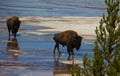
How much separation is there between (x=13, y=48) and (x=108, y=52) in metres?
12.7

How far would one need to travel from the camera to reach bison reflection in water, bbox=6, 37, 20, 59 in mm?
18719

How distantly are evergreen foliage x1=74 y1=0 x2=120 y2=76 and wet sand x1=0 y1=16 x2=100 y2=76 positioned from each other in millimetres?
7405

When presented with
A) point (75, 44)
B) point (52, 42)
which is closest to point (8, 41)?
point (52, 42)

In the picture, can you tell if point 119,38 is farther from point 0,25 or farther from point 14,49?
point 0,25

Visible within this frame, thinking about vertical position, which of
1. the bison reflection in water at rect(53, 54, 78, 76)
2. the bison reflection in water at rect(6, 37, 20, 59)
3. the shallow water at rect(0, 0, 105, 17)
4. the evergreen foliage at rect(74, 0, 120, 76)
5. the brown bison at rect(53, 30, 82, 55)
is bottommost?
the shallow water at rect(0, 0, 105, 17)

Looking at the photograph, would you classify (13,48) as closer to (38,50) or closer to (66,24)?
(38,50)

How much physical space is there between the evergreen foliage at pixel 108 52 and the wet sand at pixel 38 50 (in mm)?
7405

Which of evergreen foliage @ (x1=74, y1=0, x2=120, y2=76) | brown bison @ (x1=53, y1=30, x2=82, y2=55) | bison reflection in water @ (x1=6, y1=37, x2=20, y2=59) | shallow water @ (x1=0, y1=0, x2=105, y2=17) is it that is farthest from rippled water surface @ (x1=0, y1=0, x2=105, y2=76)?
shallow water @ (x1=0, y1=0, x2=105, y2=17)

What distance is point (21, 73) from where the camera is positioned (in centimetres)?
1518

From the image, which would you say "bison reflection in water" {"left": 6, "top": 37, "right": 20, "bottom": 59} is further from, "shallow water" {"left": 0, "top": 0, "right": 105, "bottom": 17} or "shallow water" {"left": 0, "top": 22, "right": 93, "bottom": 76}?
"shallow water" {"left": 0, "top": 0, "right": 105, "bottom": 17}

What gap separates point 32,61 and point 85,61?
412 inches

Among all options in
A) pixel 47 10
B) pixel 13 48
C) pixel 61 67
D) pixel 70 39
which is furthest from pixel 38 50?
pixel 47 10

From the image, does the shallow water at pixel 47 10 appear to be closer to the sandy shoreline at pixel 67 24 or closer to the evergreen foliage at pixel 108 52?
the sandy shoreline at pixel 67 24

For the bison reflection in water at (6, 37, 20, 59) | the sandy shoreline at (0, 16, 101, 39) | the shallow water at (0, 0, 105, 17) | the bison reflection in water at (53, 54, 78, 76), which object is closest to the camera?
the bison reflection in water at (53, 54, 78, 76)
